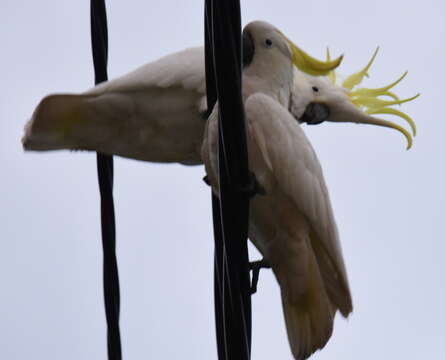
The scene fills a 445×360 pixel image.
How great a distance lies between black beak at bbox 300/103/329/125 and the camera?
3.32 meters

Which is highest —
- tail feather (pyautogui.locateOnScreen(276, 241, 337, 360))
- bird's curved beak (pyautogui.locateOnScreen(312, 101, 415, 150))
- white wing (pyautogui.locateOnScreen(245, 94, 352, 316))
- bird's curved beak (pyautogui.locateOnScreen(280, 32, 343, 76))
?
bird's curved beak (pyautogui.locateOnScreen(280, 32, 343, 76))

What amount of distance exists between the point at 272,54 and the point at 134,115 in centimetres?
49

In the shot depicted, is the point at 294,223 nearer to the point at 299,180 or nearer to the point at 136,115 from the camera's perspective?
the point at 299,180

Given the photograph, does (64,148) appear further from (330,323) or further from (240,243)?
(240,243)

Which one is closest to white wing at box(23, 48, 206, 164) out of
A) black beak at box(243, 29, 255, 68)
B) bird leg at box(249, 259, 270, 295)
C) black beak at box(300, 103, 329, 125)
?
black beak at box(243, 29, 255, 68)

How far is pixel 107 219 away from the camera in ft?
8.23

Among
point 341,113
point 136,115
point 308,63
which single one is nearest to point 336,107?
point 341,113

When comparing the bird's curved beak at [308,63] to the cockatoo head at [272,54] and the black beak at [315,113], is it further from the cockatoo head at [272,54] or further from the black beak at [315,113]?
the black beak at [315,113]

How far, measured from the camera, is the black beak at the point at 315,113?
3324 millimetres

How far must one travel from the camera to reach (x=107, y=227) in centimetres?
251

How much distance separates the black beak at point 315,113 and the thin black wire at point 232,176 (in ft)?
4.84

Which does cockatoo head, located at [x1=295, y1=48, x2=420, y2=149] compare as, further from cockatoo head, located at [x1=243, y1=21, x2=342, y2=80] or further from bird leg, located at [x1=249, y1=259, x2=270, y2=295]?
bird leg, located at [x1=249, y1=259, x2=270, y2=295]

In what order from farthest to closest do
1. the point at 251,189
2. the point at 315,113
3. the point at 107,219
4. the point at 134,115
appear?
the point at 315,113 < the point at 134,115 < the point at 107,219 < the point at 251,189

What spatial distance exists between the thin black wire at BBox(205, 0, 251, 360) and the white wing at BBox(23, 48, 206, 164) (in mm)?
967
